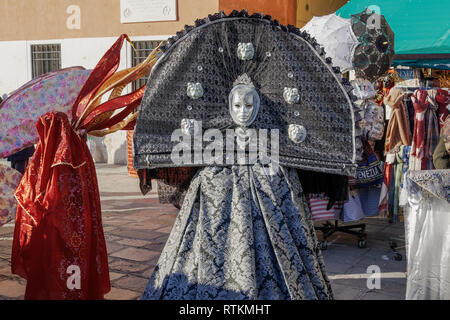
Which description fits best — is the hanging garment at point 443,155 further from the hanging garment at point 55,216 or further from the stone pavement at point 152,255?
the hanging garment at point 55,216

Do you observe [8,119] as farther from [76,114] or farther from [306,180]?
[306,180]

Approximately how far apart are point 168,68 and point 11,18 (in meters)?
12.0

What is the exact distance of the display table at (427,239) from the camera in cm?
296

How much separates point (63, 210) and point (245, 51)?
1.51m

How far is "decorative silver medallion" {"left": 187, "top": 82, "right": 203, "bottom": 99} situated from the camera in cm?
257

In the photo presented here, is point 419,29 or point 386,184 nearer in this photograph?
point 386,184

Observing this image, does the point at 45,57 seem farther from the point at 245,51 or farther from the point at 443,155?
the point at 245,51

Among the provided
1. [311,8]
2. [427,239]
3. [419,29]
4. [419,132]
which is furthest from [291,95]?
[311,8]

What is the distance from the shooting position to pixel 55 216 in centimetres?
293

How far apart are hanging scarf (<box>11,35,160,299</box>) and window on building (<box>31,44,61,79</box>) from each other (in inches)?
403

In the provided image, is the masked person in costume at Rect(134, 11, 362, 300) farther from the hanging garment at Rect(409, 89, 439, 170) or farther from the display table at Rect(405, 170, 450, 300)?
the hanging garment at Rect(409, 89, 439, 170)

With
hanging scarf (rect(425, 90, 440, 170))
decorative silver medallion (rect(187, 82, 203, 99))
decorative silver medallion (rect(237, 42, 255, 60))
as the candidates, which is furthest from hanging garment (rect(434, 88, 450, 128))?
decorative silver medallion (rect(187, 82, 203, 99))

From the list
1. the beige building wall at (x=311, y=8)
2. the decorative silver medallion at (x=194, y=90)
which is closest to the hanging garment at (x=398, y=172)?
the decorative silver medallion at (x=194, y=90)
